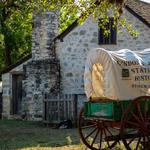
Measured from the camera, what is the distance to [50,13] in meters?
23.6

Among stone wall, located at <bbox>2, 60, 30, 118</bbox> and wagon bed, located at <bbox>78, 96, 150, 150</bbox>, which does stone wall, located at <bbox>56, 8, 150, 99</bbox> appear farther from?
wagon bed, located at <bbox>78, 96, 150, 150</bbox>

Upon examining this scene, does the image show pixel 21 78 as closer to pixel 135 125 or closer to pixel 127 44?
pixel 127 44

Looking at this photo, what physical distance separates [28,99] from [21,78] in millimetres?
2544

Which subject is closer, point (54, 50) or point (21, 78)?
point (54, 50)

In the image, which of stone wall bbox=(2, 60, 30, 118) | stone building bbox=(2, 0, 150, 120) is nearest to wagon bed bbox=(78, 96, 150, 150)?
stone building bbox=(2, 0, 150, 120)

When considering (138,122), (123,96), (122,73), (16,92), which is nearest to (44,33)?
(16,92)

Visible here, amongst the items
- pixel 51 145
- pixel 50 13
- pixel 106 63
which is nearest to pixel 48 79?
pixel 50 13

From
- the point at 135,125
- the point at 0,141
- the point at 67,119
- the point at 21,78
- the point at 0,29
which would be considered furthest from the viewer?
the point at 0,29

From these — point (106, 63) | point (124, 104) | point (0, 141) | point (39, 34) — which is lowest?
point (0, 141)

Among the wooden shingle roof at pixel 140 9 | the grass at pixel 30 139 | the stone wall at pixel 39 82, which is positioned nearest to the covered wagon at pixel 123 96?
the grass at pixel 30 139

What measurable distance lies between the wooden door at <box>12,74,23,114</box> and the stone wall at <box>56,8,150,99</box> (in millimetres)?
3379

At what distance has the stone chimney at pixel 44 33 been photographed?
2362 centimetres

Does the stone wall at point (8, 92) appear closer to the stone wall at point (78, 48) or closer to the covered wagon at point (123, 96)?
the stone wall at point (78, 48)

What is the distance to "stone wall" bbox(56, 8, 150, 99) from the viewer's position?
75.9 ft
